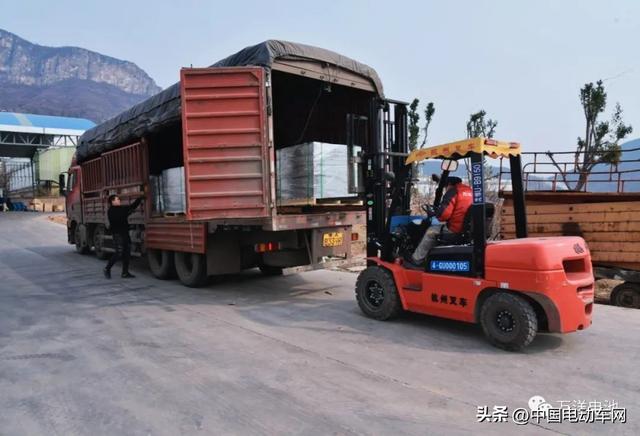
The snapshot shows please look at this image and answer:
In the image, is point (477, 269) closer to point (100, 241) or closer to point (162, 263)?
point (162, 263)

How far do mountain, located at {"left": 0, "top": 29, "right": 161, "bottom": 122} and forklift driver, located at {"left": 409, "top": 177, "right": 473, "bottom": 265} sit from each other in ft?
433

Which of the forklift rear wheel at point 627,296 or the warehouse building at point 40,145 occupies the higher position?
the warehouse building at point 40,145

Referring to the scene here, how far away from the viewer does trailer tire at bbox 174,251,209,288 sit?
7992 millimetres

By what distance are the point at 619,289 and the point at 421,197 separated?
9293mm

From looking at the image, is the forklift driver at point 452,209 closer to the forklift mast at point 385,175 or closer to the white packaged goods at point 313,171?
the forklift mast at point 385,175

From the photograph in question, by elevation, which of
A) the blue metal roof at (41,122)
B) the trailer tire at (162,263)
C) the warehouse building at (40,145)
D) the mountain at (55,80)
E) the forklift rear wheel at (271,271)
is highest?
the mountain at (55,80)

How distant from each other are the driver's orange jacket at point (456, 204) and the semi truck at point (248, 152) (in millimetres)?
1405

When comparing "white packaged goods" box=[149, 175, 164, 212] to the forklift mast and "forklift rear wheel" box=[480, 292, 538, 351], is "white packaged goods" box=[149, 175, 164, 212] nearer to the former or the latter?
the forklift mast

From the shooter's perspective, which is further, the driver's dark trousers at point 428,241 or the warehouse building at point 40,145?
the warehouse building at point 40,145

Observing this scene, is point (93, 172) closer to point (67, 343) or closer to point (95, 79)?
point (67, 343)

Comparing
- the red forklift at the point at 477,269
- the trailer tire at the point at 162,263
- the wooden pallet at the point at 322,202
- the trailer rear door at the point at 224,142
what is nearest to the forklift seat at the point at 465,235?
the red forklift at the point at 477,269

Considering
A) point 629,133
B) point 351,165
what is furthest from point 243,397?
point 629,133

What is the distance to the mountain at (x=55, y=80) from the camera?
134m

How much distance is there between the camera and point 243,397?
3.69 metres
